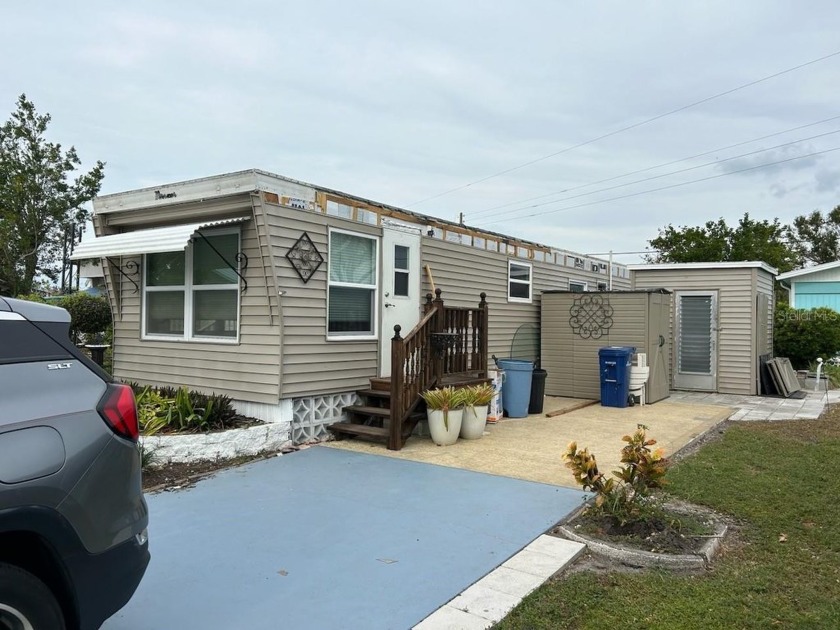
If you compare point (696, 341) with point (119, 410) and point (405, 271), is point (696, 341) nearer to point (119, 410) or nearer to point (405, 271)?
point (405, 271)

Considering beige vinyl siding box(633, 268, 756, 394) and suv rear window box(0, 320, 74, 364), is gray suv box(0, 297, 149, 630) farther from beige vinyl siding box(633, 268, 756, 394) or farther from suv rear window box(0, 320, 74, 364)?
beige vinyl siding box(633, 268, 756, 394)

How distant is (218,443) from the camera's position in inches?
226

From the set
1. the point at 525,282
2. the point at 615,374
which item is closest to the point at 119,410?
the point at 615,374

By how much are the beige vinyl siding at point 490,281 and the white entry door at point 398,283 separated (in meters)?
0.21

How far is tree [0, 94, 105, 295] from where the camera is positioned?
2058 cm

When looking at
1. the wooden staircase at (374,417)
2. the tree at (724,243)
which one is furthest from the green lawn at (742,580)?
the tree at (724,243)

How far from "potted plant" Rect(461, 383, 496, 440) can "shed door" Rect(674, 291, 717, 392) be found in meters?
6.88

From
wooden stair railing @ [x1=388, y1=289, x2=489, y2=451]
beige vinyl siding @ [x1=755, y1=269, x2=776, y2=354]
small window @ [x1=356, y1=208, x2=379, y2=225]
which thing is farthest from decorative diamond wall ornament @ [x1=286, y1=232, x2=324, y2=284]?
beige vinyl siding @ [x1=755, y1=269, x2=776, y2=354]

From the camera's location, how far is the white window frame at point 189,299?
6594 mm

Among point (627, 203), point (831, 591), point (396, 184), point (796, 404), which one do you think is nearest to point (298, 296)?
point (831, 591)

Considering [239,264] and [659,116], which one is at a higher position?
[659,116]

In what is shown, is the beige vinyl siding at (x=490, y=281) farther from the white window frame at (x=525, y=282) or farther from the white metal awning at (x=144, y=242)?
the white metal awning at (x=144, y=242)

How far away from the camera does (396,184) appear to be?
19312mm

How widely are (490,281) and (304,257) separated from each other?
4029 mm
